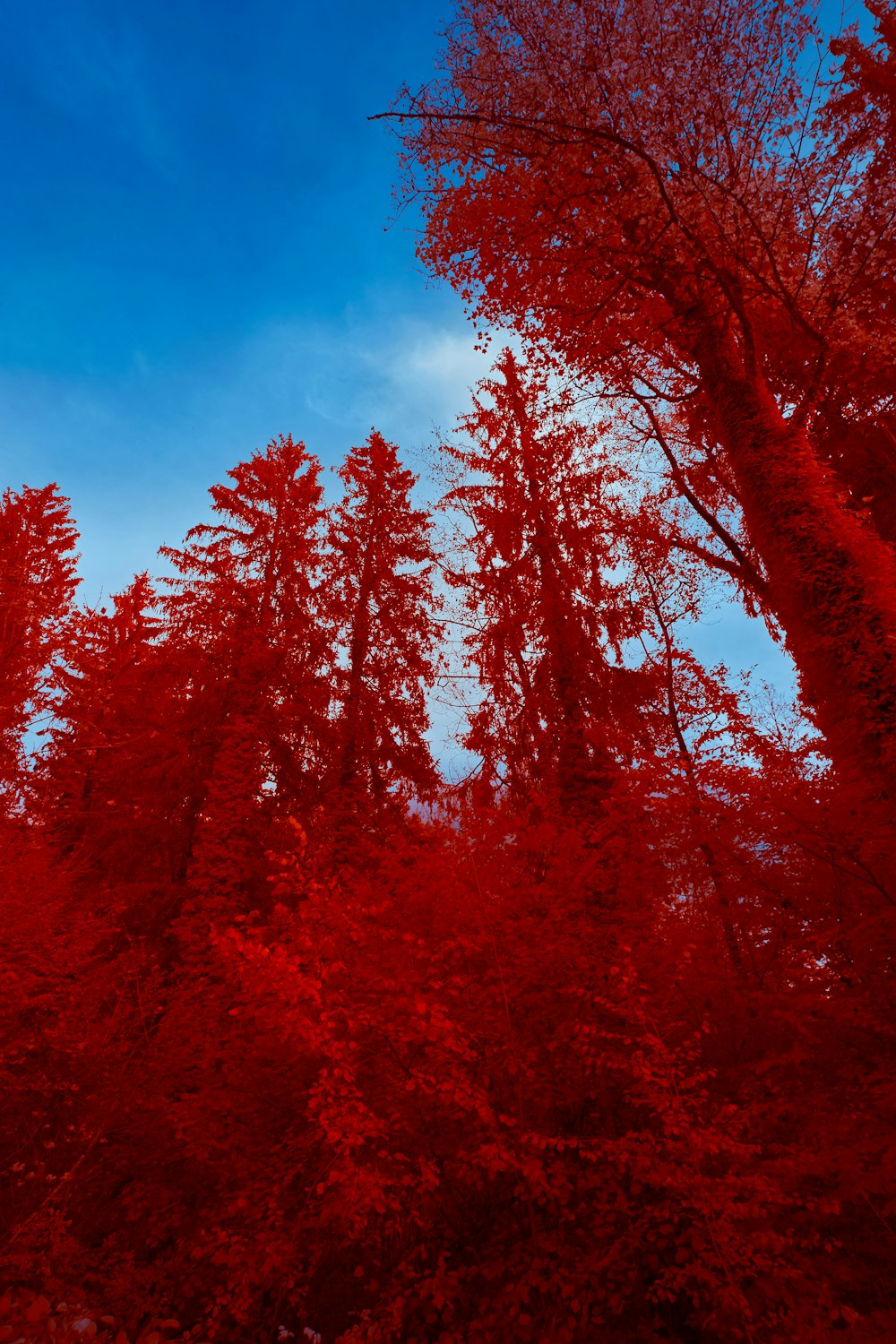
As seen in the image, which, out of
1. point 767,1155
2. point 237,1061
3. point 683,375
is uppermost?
point 683,375

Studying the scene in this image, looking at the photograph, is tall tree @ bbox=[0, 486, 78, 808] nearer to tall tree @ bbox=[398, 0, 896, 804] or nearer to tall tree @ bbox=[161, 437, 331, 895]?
tall tree @ bbox=[161, 437, 331, 895]

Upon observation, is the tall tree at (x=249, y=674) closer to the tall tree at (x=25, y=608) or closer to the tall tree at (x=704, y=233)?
the tall tree at (x=25, y=608)

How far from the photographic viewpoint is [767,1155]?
4.46m

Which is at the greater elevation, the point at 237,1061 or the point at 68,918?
the point at 68,918

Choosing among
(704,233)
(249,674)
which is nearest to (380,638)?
(249,674)

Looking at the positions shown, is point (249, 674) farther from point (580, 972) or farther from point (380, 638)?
point (580, 972)

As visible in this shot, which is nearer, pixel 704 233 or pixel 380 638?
pixel 704 233

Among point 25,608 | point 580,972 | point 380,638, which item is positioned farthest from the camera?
point 380,638

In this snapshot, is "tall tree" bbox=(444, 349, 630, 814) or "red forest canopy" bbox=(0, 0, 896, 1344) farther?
"tall tree" bbox=(444, 349, 630, 814)

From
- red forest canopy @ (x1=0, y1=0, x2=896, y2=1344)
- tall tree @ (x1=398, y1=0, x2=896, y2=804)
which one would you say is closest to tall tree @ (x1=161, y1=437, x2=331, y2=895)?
red forest canopy @ (x1=0, y1=0, x2=896, y2=1344)

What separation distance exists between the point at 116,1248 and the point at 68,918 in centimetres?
449

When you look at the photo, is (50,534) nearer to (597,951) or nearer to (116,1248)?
(116,1248)

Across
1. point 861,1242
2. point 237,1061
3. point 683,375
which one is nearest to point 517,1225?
point 861,1242

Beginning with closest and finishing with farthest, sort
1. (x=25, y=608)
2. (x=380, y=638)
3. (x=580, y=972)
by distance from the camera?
(x=580, y=972), (x=25, y=608), (x=380, y=638)
